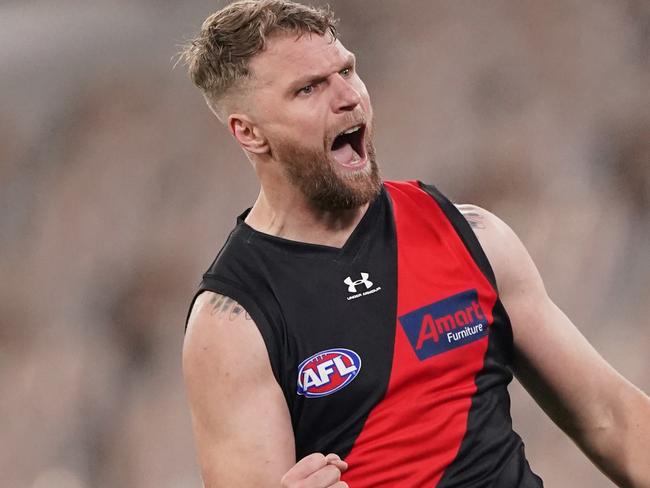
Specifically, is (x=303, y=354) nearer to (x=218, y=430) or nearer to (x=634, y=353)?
(x=218, y=430)

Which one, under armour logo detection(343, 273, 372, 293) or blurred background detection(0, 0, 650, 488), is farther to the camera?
blurred background detection(0, 0, 650, 488)

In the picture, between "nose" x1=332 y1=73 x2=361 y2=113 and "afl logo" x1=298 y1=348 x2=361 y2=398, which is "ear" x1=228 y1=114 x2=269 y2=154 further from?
"afl logo" x1=298 y1=348 x2=361 y2=398

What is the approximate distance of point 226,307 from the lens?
1634mm

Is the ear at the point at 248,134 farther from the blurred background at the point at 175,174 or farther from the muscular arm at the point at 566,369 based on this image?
the blurred background at the point at 175,174

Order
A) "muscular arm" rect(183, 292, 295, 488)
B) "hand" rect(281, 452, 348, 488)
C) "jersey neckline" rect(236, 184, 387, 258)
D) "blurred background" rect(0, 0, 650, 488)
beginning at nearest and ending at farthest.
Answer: "hand" rect(281, 452, 348, 488)
"muscular arm" rect(183, 292, 295, 488)
"jersey neckline" rect(236, 184, 387, 258)
"blurred background" rect(0, 0, 650, 488)

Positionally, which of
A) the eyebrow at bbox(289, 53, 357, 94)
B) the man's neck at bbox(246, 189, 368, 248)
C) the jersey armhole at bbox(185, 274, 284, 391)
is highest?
the eyebrow at bbox(289, 53, 357, 94)

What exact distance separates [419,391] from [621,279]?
4.38 feet

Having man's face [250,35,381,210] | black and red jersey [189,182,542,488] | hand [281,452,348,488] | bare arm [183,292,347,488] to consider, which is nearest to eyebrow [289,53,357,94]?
man's face [250,35,381,210]

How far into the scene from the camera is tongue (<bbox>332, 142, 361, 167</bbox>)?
170cm

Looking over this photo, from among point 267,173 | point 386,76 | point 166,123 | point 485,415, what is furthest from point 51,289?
point 485,415

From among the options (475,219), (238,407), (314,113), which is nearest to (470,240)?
(475,219)

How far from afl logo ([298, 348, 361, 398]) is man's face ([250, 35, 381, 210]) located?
218mm

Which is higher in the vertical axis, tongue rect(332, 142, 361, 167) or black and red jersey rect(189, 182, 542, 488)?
tongue rect(332, 142, 361, 167)

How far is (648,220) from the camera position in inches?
112
